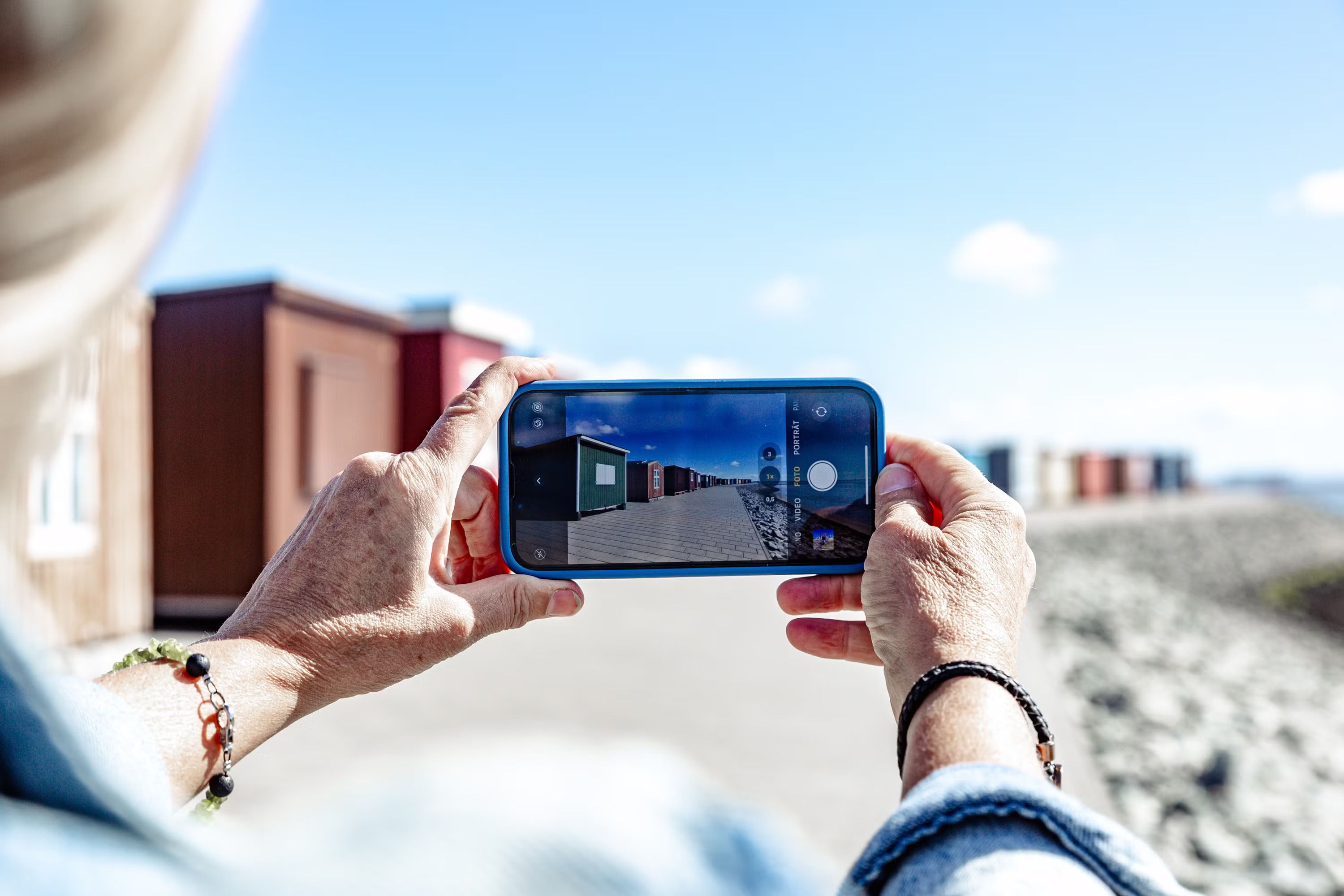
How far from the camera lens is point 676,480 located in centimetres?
170

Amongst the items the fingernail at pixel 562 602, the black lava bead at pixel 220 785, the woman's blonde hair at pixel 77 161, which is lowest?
the black lava bead at pixel 220 785

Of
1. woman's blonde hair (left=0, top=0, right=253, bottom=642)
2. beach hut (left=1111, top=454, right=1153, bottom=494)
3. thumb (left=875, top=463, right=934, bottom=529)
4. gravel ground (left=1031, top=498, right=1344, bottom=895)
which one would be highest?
woman's blonde hair (left=0, top=0, right=253, bottom=642)

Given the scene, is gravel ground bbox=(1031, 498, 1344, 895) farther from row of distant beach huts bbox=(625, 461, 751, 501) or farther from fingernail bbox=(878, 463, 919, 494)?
row of distant beach huts bbox=(625, 461, 751, 501)

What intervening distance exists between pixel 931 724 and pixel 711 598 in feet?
27.0

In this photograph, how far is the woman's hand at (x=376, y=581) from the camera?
56.0 inches

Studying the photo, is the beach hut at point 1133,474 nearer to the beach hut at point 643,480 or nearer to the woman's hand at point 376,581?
the beach hut at point 643,480

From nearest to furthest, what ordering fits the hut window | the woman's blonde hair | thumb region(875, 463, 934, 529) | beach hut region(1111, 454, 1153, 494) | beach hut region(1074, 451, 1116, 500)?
the woman's blonde hair, thumb region(875, 463, 934, 529), the hut window, beach hut region(1074, 451, 1116, 500), beach hut region(1111, 454, 1153, 494)

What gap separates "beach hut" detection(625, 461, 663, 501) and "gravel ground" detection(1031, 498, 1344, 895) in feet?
16.6

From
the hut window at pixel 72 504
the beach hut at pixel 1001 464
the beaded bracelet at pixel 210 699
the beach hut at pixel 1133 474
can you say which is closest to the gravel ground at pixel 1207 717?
the beaded bracelet at pixel 210 699

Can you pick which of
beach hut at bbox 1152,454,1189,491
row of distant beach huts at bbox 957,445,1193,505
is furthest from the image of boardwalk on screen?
beach hut at bbox 1152,454,1189,491

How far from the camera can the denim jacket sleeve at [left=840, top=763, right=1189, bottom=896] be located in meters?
0.79

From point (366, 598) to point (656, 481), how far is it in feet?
1.89

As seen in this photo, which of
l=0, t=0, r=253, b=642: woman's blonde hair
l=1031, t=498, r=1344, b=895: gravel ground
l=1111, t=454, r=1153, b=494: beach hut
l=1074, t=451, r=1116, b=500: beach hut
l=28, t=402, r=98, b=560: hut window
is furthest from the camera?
l=1111, t=454, r=1153, b=494: beach hut

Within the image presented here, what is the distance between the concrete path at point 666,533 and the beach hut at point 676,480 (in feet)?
0.04
